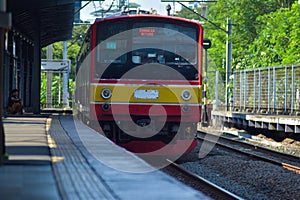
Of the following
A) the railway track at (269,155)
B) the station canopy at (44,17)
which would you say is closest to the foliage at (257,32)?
the station canopy at (44,17)

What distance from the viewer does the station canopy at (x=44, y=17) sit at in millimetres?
20266

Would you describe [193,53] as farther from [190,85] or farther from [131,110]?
[131,110]

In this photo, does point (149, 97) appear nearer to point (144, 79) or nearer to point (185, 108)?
point (144, 79)

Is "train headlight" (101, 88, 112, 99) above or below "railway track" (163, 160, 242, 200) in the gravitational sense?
above

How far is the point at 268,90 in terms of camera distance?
93.4ft

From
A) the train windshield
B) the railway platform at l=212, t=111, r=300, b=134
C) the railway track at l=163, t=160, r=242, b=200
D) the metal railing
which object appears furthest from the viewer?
the metal railing

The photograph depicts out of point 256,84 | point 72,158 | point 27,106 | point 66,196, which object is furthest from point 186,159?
point 27,106

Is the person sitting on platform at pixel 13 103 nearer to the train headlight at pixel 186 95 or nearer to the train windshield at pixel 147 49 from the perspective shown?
the train windshield at pixel 147 49

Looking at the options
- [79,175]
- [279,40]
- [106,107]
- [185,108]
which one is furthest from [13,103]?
[279,40]

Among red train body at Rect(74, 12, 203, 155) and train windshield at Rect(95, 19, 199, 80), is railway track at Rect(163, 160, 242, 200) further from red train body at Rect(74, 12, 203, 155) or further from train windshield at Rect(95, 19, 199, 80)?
train windshield at Rect(95, 19, 199, 80)

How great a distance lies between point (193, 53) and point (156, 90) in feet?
3.92

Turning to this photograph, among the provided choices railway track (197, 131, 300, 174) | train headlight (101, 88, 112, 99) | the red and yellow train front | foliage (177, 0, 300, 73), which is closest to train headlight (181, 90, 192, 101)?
the red and yellow train front

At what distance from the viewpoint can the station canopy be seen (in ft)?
66.5

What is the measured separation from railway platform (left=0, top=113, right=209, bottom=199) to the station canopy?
770cm
